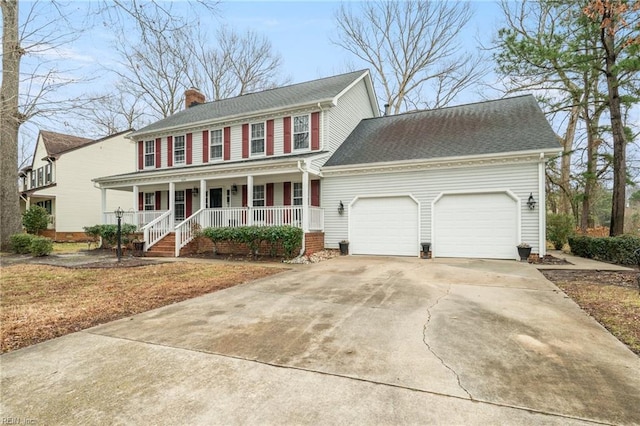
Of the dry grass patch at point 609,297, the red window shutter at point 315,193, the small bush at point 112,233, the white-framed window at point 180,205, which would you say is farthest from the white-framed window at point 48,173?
the dry grass patch at point 609,297

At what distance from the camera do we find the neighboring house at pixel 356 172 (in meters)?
10.1

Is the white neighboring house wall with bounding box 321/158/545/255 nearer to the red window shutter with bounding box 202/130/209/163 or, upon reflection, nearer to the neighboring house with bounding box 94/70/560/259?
the neighboring house with bounding box 94/70/560/259

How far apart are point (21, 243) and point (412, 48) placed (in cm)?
2409

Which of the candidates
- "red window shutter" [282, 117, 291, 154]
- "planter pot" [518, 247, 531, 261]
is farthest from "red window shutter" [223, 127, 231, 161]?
"planter pot" [518, 247, 531, 261]

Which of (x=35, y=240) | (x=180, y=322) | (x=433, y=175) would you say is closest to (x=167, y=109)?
(x=35, y=240)

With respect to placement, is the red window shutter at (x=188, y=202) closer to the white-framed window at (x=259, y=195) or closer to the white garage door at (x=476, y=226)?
the white-framed window at (x=259, y=195)

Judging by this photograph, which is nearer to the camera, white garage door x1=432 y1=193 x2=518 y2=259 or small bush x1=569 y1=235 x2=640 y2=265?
small bush x1=569 y1=235 x2=640 y2=265

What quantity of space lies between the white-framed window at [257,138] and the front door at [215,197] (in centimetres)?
261

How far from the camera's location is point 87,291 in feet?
19.5

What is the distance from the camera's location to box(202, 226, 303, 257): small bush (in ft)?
33.9

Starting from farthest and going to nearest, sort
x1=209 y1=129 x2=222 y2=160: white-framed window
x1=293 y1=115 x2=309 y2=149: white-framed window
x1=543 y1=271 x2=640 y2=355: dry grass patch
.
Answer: x1=209 y1=129 x2=222 y2=160: white-framed window, x1=293 y1=115 x2=309 y2=149: white-framed window, x1=543 y1=271 x2=640 y2=355: dry grass patch

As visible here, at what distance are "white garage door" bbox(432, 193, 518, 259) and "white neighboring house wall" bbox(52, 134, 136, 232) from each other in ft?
67.9

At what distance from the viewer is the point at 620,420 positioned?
2.10m

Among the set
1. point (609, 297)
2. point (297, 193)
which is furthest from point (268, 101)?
point (609, 297)
